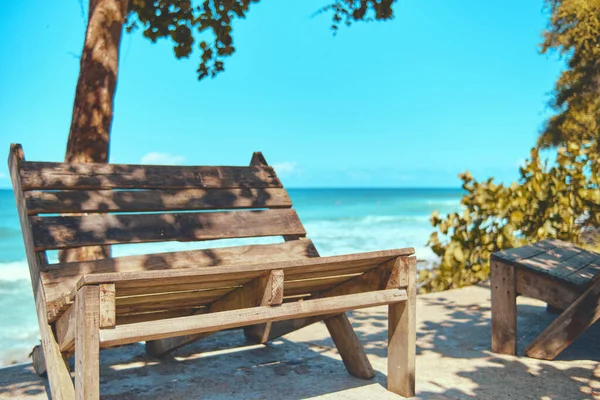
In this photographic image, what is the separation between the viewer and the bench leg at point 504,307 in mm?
4406

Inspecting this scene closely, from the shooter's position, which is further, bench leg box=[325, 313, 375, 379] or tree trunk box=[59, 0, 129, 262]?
tree trunk box=[59, 0, 129, 262]

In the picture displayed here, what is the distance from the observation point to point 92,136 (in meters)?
5.26

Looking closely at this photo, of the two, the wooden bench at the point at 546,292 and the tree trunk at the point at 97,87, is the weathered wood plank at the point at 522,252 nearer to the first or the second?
the wooden bench at the point at 546,292

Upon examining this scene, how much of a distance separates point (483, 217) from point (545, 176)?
3.63ft

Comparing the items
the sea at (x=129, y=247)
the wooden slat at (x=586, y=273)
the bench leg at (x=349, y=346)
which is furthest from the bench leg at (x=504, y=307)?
the sea at (x=129, y=247)

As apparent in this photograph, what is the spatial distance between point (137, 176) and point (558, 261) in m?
3.37

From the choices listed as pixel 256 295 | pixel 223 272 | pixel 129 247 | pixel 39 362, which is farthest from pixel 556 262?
pixel 129 247

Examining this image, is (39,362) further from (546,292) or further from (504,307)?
(546,292)

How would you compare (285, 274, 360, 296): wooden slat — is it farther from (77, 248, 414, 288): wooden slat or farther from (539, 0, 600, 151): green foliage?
(539, 0, 600, 151): green foliage

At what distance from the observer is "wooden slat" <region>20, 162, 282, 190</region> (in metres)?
3.97

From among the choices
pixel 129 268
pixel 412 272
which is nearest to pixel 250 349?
pixel 129 268

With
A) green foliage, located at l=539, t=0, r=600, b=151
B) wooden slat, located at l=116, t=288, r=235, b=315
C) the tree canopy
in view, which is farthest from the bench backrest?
green foliage, located at l=539, t=0, r=600, b=151

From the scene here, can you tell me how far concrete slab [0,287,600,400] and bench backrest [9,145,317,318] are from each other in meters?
0.88

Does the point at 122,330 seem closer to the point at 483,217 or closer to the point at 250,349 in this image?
the point at 250,349
